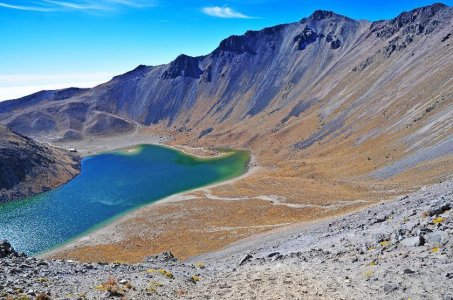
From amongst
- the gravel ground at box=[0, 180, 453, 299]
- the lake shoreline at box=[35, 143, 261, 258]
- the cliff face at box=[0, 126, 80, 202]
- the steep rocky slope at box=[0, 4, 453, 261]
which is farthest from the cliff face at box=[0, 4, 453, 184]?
the cliff face at box=[0, 126, 80, 202]

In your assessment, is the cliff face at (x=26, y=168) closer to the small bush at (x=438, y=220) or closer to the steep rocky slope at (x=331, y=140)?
the steep rocky slope at (x=331, y=140)

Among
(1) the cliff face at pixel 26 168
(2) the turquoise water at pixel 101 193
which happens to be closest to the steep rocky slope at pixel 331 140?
(2) the turquoise water at pixel 101 193

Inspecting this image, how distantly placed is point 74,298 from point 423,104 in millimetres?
97733

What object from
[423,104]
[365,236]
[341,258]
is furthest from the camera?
[423,104]

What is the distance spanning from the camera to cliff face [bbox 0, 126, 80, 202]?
103062 mm

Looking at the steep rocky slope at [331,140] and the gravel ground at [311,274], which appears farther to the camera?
the steep rocky slope at [331,140]

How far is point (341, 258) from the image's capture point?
22.3m

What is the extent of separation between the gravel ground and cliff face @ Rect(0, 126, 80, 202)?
3464 inches

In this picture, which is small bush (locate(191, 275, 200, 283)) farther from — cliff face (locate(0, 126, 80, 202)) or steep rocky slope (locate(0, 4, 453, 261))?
cliff face (locate(0, 126, 80, 202))

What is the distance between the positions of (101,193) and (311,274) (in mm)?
87659

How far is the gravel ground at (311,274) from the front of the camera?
16.5 m

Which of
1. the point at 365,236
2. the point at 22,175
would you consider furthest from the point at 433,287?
the point at 22,175

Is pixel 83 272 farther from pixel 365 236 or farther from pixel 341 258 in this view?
pixel 365 236

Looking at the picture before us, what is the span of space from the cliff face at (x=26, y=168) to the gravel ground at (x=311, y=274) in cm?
8797
